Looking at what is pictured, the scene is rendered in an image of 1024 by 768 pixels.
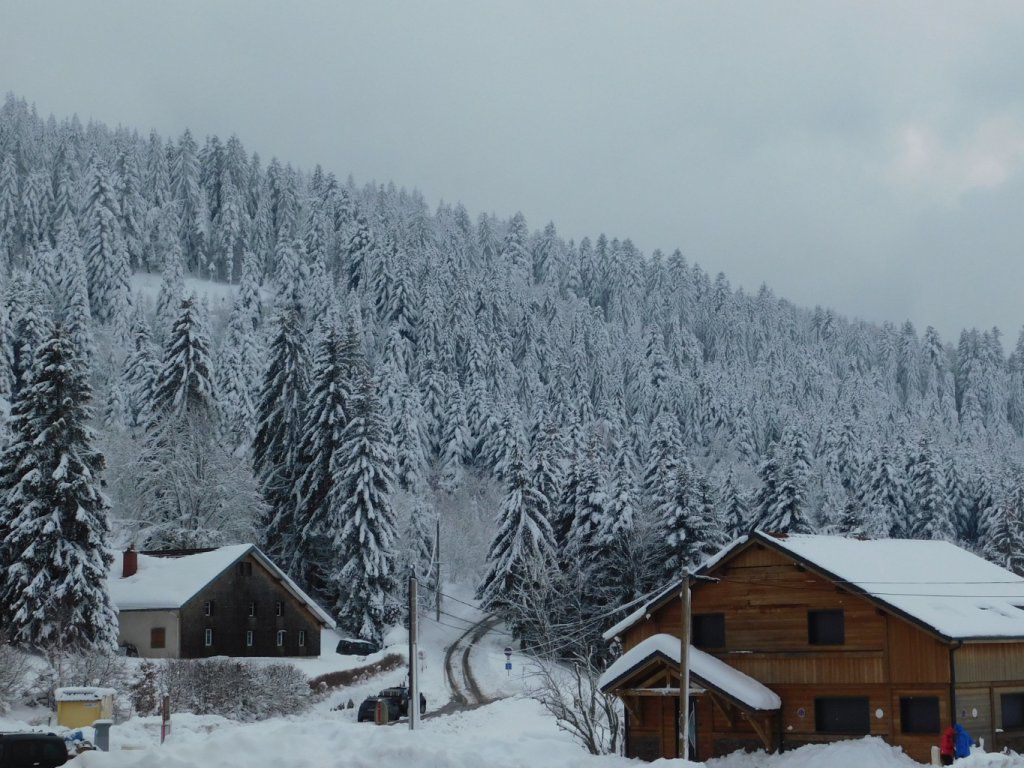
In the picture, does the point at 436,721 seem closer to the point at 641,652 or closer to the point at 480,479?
the point at 641,652

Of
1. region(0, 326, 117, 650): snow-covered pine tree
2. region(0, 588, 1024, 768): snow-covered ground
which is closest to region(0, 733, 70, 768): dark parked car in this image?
region(0, 588, 1024, 768): snow-covered ground

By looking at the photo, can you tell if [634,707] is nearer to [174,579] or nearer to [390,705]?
[390,705]

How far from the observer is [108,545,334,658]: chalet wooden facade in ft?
187

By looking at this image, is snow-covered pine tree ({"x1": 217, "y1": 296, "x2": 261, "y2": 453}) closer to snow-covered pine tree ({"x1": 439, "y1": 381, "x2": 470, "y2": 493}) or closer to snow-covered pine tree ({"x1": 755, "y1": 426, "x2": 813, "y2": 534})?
snow-covered pine tree ({"x1": 439, "y1": 381, "x2": 470, "y2": 493})

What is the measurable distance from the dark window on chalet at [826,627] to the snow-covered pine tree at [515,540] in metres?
35.1

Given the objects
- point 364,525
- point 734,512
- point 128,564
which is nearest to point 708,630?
point 364,525

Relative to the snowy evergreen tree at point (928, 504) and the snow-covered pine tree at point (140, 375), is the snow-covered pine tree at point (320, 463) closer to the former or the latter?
the snow-covered pine tree at point (140, 375)

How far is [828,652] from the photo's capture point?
38.5 m

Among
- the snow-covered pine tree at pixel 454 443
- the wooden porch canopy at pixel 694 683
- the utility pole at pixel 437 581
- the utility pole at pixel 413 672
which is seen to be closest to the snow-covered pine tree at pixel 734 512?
the utility pole at pixel 437 581

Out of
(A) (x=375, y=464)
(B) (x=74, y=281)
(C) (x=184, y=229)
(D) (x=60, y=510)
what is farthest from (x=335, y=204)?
(D) (x=60, y=510)

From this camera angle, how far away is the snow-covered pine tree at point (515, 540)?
74.6 metres

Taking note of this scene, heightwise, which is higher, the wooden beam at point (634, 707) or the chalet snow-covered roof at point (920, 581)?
the chalet snow-covered roof at point (920, 581)

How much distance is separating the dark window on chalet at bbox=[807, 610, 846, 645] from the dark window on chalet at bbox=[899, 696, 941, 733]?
2.88 m

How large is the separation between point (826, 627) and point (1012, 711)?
20.8 feet
